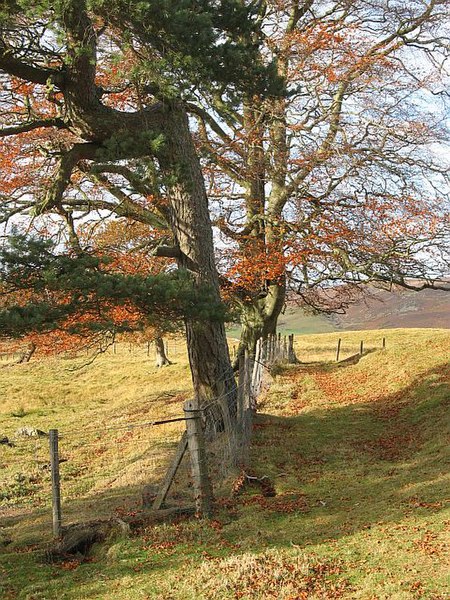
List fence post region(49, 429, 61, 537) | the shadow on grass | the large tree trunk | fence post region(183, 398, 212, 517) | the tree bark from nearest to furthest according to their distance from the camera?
the shadow on grass → fence post region(49, 429, 61, 537) → fence post region(183, 398, 212, 517) → the large tree trunk → the tree bark

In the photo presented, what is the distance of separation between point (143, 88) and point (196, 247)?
321 cm

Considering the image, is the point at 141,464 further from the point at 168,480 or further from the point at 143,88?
the point at 143,88

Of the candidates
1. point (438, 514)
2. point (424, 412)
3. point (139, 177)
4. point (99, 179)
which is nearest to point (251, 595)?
point (438, 514)

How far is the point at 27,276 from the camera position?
8625 mm

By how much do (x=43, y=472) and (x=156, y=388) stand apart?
11.8 meters

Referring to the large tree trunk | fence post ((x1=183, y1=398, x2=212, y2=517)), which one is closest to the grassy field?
fence post ((x1=183, y1=398, x2=212, y2=517))

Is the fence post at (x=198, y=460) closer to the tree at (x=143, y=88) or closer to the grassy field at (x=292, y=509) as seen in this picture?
the grassy field at (x=292, y=509)

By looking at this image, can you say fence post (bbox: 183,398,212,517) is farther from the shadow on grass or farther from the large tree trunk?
the large tree trunk

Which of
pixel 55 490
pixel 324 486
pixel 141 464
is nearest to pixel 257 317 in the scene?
pixel 141 464

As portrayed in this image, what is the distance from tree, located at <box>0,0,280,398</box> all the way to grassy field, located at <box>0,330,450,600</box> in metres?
2.76

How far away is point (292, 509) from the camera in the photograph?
7.91m

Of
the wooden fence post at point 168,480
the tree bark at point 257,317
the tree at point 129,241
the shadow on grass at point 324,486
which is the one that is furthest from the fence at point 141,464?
the tree bark at point 257,317

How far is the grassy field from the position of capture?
568 centimetres

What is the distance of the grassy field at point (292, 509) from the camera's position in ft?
18.6
